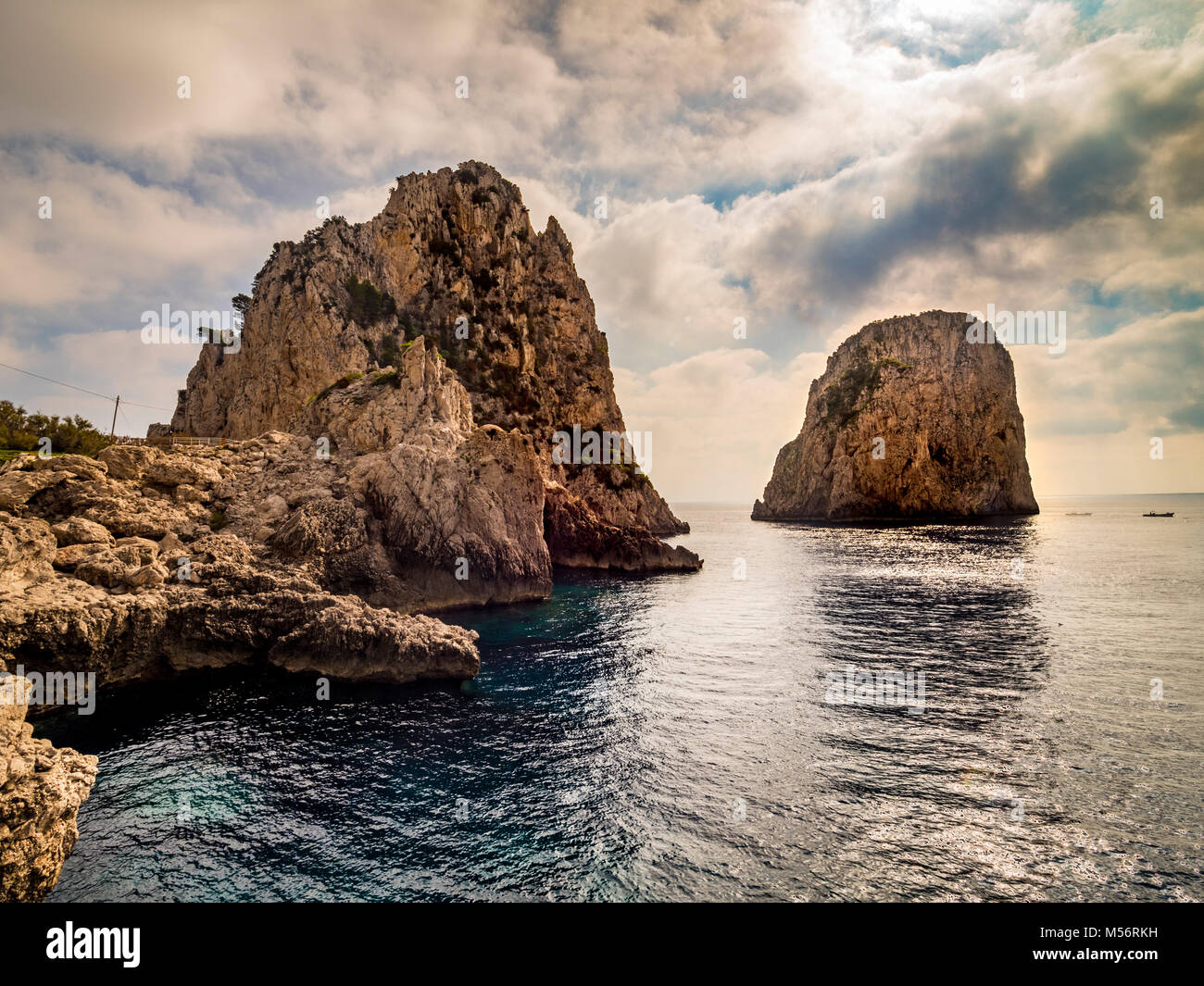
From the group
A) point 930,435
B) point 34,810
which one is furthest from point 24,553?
point 930,435

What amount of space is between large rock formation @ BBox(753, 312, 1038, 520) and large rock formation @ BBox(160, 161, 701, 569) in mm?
69836

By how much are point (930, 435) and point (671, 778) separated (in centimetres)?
13353

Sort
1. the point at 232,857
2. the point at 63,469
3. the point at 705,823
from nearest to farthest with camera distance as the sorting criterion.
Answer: the point at 232,857 < the point at 705,823 < the point at 63,469

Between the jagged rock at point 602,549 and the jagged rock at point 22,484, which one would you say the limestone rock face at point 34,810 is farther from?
the jagged rock at point 602,549

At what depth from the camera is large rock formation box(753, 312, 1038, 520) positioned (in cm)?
12412

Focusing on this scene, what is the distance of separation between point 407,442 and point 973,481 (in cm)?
13283

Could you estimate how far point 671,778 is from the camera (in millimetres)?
14039

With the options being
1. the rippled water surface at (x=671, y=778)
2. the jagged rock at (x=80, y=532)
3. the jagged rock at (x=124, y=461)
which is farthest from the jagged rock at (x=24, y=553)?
the jagged rock at (x=124, y=461)

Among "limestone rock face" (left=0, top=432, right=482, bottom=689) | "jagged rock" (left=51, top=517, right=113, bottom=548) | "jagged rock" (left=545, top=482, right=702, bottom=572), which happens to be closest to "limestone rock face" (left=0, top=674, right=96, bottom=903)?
"limestone rock face" (left=0, top=432, right=482, bottom=689)

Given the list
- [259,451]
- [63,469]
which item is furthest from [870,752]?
[259,451]

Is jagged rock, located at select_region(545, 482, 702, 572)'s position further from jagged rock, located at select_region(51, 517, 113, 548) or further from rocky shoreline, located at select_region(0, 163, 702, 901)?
jagged rock, located at select_region(51, 517, 113, 548)

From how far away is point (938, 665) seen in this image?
75.7 ft
